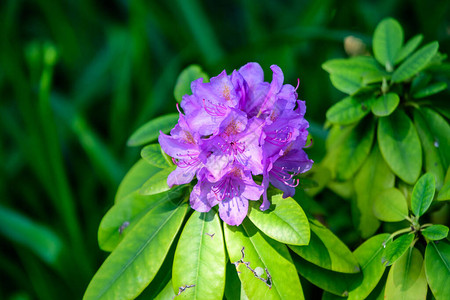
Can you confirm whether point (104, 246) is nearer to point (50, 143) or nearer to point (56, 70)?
point (50, 143)

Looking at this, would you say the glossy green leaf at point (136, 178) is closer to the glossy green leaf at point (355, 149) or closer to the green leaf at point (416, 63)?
the glossy green leaf at point (355, 149)

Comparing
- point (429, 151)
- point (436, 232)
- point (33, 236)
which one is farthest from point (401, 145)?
point (33, 236)

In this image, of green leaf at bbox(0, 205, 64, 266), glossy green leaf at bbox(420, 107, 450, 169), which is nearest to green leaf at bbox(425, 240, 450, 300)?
glossy green leaf at bbox(420, 107, 450, 169)

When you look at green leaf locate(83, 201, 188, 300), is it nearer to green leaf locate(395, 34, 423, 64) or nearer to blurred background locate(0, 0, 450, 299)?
blurred background locate(0, 0, 450, 299)

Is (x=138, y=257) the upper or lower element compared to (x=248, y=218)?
lower

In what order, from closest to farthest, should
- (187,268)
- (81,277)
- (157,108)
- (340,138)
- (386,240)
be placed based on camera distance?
(187,268), (386,240), (340,138), (81,277), (157,108)

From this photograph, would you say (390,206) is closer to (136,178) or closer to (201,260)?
(201,260)

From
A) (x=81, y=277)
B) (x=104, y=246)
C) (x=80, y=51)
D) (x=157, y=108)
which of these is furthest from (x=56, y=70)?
(x=104, y=246)
